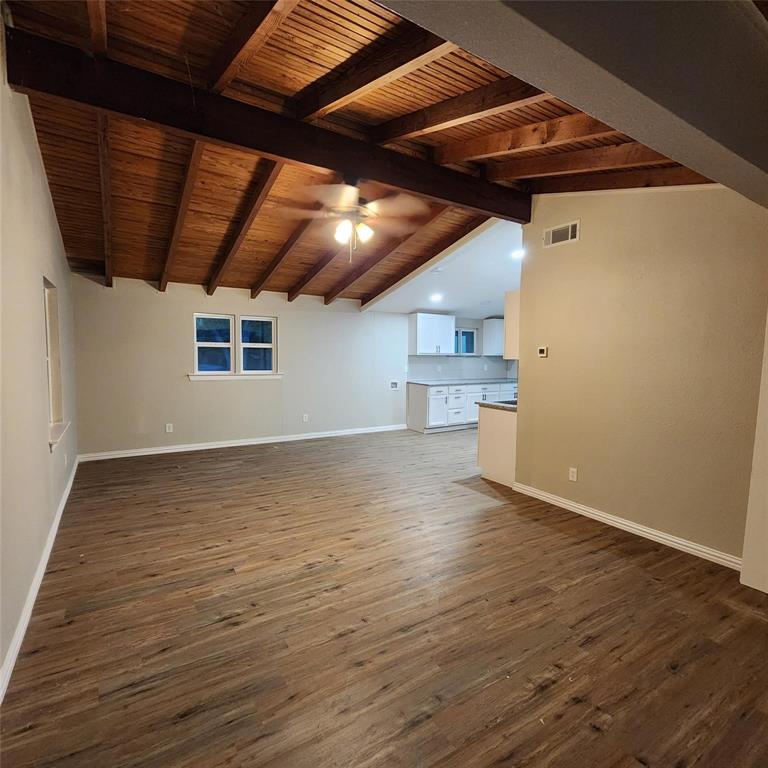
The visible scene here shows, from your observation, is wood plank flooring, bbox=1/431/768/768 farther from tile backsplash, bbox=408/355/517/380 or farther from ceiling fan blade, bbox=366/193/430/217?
tile backsplash, bbox=408/355/517/380

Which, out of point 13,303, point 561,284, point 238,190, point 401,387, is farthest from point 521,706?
point 401,387

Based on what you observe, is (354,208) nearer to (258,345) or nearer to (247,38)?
(247,38)

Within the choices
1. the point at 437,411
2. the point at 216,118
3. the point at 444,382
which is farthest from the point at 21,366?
the point at 444,382

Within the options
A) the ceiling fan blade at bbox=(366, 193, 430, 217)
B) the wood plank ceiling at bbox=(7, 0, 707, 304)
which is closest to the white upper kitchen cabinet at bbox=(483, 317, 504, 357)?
the wood plank ceiling at bbox=(7, 0, 707, 304)

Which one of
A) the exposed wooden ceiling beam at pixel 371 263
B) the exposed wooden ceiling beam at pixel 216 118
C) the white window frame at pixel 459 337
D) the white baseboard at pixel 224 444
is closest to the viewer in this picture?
the exposed wooden ceiling beam at pixel 216 118

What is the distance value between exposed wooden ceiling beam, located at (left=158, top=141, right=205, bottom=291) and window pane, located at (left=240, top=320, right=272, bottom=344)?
1466mm

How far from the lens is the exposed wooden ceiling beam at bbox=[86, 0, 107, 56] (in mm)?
2043

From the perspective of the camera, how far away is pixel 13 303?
7.08 ft

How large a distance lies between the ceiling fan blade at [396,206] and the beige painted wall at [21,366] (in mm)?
2280

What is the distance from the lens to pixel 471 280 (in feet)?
21.6

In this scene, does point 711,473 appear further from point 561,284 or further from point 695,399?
point 561,284

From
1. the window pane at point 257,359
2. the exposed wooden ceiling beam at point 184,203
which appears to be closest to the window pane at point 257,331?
the window pane at point 257,359

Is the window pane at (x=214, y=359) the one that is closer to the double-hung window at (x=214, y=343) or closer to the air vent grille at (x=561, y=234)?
the double-hung window at (x=214, y=343)

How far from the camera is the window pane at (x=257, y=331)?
6.84 m
